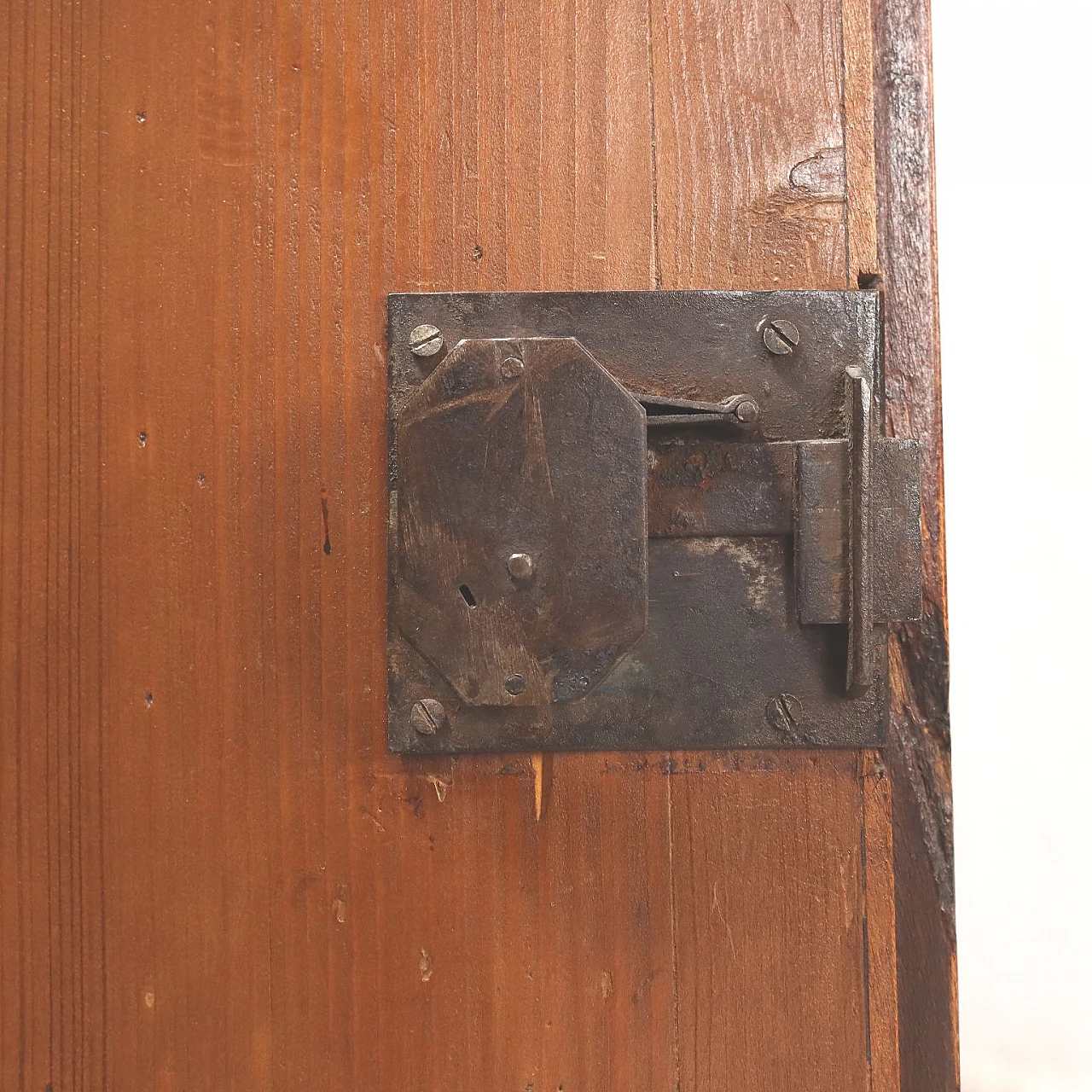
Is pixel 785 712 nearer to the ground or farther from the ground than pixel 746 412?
nearer to the ground

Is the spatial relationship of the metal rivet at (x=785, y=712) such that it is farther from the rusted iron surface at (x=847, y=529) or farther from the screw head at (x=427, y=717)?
the screw head at (x=427, y=717)

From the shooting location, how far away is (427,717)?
495mm

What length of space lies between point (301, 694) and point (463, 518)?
0.16 meters

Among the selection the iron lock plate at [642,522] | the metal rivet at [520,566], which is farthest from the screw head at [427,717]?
the metal rivet at [520,566]

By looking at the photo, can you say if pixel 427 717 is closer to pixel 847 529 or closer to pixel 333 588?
pixel 333 588

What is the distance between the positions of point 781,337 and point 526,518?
8.0 inches

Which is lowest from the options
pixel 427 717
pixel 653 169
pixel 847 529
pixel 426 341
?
pixel 427 717

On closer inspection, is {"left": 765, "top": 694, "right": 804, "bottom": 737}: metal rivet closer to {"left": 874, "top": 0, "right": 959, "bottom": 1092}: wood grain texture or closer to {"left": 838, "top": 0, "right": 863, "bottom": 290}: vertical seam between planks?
{"left": 874, "top": 0, "right": 959, "bottom": 1092}: wood grain texture

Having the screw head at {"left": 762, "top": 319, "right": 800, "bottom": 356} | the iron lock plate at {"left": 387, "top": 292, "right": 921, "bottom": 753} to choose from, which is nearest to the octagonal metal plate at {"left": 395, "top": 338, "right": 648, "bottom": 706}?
the iron lock plate at {"left": 387, "top": 292, "right": 921, "bottom": 753}

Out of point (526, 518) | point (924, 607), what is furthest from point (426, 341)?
point (924, 607)

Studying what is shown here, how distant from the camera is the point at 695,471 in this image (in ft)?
1.61

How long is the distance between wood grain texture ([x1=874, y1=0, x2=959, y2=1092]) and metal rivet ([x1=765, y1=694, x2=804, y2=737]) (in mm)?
65

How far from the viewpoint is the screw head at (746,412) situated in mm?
481

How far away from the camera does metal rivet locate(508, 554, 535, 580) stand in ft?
1.48
